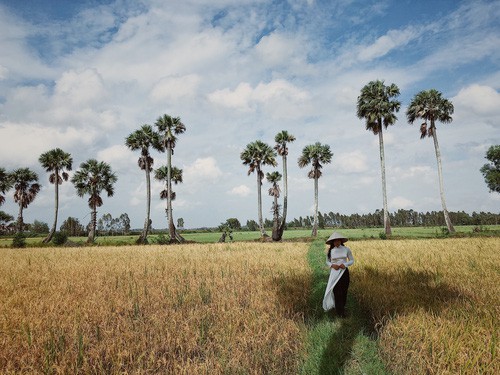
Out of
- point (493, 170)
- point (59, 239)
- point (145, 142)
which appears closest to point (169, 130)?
point (145, 142)

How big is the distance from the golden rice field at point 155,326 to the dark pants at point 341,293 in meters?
0.87

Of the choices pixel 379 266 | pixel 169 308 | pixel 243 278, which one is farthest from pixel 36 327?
pixel 379 266

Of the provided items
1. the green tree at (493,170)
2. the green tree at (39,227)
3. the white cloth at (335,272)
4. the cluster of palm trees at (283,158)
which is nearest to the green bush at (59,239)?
the cluster of palm trees at (283,158)

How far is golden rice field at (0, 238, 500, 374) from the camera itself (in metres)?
4.39

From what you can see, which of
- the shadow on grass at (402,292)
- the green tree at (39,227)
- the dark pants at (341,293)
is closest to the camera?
the shadow on grass at (402,292)

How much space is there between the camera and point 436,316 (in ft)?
18.6

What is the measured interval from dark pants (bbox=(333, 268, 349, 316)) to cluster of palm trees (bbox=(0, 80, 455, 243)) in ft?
100

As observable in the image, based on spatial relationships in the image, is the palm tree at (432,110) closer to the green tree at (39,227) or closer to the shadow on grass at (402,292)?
the shadow on grass at (402,292)

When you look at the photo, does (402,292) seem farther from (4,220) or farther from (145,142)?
(4,220)

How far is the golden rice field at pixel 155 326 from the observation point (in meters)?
4.43

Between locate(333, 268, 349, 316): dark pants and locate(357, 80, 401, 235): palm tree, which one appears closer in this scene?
locate(333, 268, 349, 316): dark pants

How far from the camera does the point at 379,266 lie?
12.2 metres

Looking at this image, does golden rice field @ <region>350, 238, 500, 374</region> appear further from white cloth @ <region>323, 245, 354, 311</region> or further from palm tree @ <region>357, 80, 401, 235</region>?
palm tree @ <region>357, 80, 401, 235</region>

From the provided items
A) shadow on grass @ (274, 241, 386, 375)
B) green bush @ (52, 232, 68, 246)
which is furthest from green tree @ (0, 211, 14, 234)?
shadow on grass @ (274, 241, 386, 375)
